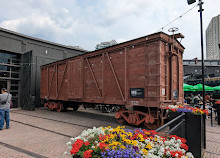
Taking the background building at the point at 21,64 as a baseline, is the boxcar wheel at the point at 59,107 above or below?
below

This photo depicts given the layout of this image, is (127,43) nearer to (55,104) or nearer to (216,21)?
(55,104)

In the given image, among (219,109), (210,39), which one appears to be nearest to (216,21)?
(210,39)

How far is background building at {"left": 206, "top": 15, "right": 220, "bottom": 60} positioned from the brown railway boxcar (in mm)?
117105

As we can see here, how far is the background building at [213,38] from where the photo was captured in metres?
106

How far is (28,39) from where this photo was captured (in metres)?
16.7

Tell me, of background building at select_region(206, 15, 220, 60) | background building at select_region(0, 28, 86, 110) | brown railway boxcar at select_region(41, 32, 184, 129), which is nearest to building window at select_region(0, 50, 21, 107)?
background building at select_region(0, 28, 86, 110)

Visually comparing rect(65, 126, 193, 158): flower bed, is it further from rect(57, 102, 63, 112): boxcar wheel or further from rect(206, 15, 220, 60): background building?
rect(206, 15, 220, 60): background building

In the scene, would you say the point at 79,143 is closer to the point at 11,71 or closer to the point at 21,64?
the point at 11,71

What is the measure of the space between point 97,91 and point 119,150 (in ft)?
26.1

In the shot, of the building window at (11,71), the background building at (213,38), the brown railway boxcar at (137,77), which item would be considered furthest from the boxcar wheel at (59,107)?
the background building at (213,38)

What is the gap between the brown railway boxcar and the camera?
23.8 feet

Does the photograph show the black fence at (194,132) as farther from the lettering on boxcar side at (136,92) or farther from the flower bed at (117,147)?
the lettering on boxcar side at (136,92)

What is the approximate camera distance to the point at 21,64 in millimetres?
16391

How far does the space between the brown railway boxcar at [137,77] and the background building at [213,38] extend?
384 ft
